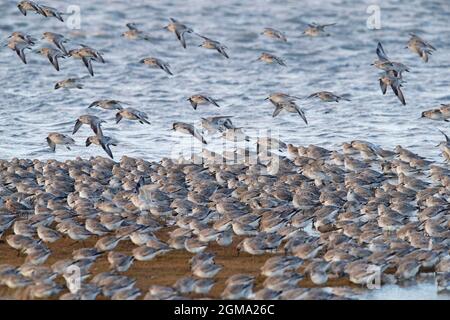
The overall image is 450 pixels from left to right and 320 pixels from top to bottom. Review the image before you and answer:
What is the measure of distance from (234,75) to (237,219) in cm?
1428

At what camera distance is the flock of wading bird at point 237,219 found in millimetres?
13172

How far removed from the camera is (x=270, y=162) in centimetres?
1881

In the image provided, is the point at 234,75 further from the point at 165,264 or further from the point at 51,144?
the point at 165,264

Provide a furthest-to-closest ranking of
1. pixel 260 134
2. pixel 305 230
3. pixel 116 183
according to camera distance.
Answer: pixel 260 134, pixel 116 183, pixel 305 230

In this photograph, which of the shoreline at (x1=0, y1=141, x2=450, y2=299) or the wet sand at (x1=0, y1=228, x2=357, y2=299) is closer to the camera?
the wet sand at (x1=0, y1=228, x2=357, y2=299)

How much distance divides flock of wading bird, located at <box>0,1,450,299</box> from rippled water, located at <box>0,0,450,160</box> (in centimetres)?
266

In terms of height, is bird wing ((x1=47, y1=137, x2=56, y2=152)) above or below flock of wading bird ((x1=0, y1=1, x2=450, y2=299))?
below

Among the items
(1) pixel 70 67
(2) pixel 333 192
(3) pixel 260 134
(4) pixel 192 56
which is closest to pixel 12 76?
(1) pixel 70 67

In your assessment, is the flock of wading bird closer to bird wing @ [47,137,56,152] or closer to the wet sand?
the wet sand

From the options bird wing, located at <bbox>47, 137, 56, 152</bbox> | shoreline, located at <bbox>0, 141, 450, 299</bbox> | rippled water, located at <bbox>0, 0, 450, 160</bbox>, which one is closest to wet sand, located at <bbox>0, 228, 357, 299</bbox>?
shoreline, located at <bbox>0, 141, 450, 299</bbox>

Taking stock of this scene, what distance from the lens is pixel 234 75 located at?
29156 millimetres

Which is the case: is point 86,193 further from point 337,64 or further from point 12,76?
point 337,64

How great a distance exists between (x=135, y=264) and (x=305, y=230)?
2.66m

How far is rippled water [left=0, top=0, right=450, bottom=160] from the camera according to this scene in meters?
23.2
